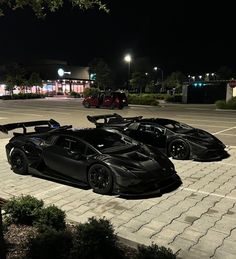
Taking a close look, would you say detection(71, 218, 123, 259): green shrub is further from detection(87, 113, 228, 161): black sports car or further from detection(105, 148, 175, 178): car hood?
detection(87, 113, 228, 161): black sports car

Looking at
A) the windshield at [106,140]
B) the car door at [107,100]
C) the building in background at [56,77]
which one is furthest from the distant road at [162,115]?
the building in background at [56,77]

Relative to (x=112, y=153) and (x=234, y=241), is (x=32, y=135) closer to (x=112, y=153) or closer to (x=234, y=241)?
(x=112, y=153)

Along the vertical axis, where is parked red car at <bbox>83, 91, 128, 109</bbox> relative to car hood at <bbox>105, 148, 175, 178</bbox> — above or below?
below

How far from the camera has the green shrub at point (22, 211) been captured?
5.20 meters

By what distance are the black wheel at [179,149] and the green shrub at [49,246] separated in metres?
6.66

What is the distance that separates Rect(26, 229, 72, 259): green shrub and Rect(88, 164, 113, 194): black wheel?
10.2 ft

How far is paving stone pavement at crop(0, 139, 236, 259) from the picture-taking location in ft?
17.2

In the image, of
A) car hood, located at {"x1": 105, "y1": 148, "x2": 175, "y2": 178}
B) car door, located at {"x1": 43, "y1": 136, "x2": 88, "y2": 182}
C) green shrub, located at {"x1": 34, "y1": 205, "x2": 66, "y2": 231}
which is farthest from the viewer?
car door, located at {"x1": 43, "y1": 136, "x2": 88, "y2": 182}

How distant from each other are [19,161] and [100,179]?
2.62m

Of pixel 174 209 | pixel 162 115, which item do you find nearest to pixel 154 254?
pixel 174 209

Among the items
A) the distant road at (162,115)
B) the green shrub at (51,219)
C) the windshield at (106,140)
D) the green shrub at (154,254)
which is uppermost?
the windshield at (106,140)

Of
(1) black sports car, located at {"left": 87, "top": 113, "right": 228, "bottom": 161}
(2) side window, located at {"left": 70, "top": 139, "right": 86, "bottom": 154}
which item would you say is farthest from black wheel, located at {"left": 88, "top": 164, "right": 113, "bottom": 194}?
(1) black sports car, located at {"left": 87, "top": 113, "right": 228, "bottom": 161}

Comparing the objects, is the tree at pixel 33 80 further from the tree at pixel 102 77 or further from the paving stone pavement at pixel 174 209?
the paving stone pavement at pixel 174 209

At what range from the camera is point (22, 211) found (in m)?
5.18
